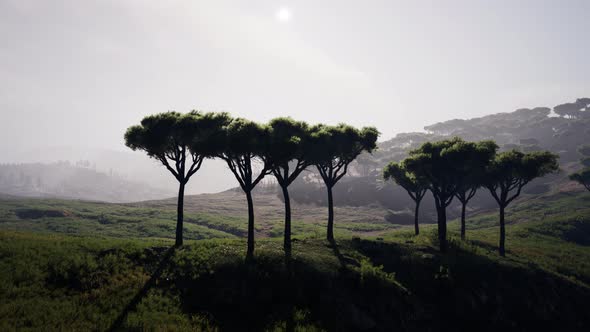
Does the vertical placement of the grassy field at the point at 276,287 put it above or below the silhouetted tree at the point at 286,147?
below

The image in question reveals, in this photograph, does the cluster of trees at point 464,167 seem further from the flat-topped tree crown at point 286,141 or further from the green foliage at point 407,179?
the flat-topped tree crown at point 286,141

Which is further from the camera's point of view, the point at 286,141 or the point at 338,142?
the point at 338,142

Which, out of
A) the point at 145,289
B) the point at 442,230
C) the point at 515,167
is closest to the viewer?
the point at 145,289

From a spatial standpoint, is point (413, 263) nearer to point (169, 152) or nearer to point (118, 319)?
point (118, 319)

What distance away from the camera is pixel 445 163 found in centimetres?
3656

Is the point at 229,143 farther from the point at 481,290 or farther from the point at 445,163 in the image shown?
the point at 445,163

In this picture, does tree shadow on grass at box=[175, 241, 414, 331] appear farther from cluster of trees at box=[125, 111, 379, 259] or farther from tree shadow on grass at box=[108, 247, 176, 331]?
cluster of trees at box=[125, 111, 379, 259]

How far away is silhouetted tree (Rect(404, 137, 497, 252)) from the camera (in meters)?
35.7

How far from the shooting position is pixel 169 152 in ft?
97.2

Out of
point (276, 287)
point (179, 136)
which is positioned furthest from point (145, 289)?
point (179, 136)

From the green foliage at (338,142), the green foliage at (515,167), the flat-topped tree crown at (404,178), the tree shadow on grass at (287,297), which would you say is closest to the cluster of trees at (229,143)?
the green foliage at (338,142)

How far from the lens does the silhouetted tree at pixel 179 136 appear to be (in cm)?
2828

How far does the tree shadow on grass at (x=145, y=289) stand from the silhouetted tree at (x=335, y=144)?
1673 centimetres

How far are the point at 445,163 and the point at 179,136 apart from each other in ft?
102
